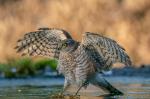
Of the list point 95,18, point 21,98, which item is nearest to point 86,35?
point 21,98

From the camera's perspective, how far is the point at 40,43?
13.5 m

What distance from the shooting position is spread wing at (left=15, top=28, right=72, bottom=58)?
13.3m

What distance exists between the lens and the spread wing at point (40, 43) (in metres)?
13.3

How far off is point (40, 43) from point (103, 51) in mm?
1304

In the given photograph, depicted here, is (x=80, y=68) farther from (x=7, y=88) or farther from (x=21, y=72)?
(x=21, y=72)

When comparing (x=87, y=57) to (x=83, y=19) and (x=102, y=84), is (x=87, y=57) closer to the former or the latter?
(x=102, y=84)

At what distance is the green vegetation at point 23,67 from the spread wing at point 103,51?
6.44 meters

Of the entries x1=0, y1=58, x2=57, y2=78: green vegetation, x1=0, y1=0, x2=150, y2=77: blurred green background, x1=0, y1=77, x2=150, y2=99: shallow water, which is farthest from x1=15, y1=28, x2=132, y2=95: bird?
x1=0, y1=0, x2=150, y2=77: blurred green background

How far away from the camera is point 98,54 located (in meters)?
12.7

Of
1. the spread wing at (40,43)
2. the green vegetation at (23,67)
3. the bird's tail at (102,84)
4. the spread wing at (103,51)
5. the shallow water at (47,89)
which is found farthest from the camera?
the green vegetation at (23,67)

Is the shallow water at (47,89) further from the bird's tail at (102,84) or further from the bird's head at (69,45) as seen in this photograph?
the bird's head at (69,45)

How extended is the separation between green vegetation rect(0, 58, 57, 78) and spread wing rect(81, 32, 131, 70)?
6442mm

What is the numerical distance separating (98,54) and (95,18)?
13.8 meters

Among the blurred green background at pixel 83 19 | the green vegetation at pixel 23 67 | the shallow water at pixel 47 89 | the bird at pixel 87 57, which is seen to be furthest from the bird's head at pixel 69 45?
the blurred green background at pixel 83 19
